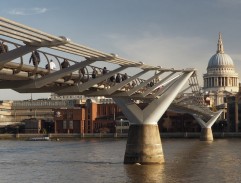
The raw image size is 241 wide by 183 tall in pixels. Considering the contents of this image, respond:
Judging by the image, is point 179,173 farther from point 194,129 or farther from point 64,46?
point 194,129

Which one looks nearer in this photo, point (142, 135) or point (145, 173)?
point (145, 173)

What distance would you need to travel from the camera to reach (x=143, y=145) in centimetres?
4366

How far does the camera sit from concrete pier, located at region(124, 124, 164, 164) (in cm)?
4366

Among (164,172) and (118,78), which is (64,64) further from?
(164,172)

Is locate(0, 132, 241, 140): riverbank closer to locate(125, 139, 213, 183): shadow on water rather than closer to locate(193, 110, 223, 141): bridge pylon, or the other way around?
locate(193, 110, 223, 141): bridge pylon

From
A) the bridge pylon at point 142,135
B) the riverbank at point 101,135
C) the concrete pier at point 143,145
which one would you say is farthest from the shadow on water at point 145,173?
the riverbank at point 101,135

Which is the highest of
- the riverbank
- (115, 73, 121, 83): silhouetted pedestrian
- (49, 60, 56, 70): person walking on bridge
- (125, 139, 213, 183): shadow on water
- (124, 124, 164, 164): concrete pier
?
(115, 73, 121, 83): silhouetted pedestrian

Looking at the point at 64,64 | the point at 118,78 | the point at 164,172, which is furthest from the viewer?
the point at 118,78

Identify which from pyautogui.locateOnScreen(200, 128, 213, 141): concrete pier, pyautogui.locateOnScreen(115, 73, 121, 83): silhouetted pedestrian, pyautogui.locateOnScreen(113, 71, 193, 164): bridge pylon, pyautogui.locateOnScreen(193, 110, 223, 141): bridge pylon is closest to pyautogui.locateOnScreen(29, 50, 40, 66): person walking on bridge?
pyautogui.locateOnScreen(115, 73, 121, 83): silhouetted pedestrian

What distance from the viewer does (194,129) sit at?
13975 centimetres

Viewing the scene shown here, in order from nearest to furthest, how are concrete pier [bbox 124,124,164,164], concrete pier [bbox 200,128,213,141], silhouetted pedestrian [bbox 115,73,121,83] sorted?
silhouetted pedestrian [bbox 115,73,121,83]
concrete pier [bbox 124,124,164,164]
concrete pier [bbox 200,128,213,141]

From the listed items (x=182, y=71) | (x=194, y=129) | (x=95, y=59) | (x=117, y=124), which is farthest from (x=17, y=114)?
(x=95, y=59)

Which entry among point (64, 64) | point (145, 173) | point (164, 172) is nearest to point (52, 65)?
point (64, 64)

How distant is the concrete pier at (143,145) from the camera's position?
4366cm
